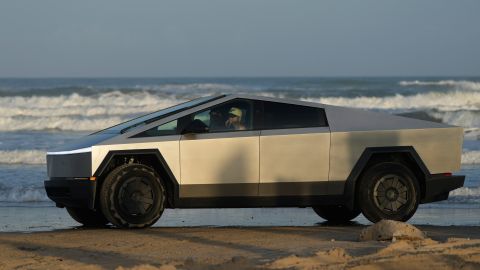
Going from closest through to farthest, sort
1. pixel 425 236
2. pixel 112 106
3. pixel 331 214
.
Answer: pixel 425 236 < pixel 331 214 < pixel 112 106

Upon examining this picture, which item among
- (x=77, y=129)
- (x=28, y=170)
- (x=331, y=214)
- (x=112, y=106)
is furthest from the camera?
(x=112, y=106)

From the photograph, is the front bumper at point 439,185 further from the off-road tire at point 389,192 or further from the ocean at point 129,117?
the ocean at point 129,117

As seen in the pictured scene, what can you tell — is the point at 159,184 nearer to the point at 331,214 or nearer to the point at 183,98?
the point at 331,214

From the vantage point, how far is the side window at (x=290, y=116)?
10195 millimetres

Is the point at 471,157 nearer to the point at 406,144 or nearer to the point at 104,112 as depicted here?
the point at 406,144

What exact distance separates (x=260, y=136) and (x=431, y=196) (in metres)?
1.93

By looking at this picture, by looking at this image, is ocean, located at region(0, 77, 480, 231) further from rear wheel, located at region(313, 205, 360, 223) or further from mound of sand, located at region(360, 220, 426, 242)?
mound of sand, located at region(360, 220, 426, 242)

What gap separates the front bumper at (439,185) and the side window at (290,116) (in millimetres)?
1271

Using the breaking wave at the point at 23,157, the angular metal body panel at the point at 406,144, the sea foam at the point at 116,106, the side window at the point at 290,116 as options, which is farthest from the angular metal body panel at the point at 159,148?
the sea foam at the point at 116,106

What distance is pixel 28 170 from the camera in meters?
17.5

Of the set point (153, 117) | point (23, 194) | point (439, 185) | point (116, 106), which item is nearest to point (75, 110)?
point (116, 106)

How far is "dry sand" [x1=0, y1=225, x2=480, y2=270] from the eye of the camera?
23.5 feet

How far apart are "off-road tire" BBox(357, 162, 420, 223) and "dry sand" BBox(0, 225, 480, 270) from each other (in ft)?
0.97

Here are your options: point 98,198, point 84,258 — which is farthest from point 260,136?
point 84,258
